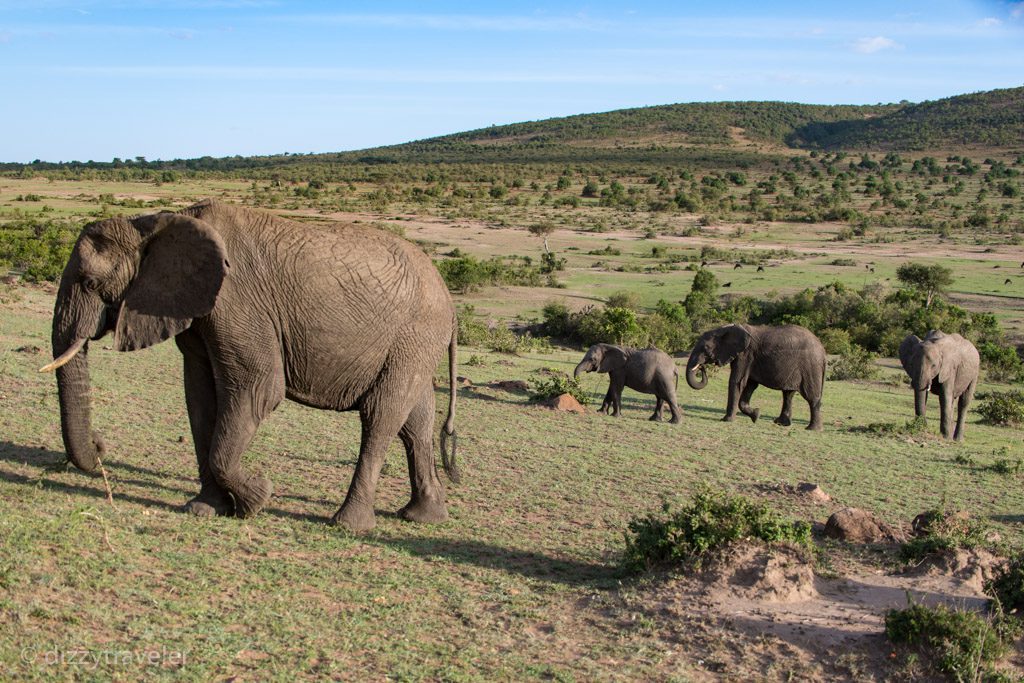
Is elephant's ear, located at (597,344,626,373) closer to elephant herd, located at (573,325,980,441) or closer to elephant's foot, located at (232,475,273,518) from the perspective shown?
elephant herd, located at (573,325,980,441)

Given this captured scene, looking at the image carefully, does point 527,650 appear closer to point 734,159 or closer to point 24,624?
point 24,624

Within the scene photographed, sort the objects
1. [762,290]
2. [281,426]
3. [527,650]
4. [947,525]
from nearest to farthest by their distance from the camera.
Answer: [527,650]
[947,525]
[281,426]
[762,290]

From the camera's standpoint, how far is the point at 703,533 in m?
7.49

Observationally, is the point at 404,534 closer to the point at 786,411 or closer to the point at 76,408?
the point at 76,408

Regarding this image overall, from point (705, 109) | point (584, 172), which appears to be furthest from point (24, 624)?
point (705, 109)

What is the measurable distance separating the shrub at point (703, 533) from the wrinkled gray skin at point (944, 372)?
34.1 ft

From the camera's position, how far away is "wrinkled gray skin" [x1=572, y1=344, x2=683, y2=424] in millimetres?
16156

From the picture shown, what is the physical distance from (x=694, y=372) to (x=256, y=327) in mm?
12020

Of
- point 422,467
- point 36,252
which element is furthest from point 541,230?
point 422,467

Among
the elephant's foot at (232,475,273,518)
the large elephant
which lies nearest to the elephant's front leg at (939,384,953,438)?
the large elephant

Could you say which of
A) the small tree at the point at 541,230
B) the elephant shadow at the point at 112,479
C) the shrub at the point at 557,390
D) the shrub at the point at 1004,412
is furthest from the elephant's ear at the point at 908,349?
the small tree at the point at 541,230

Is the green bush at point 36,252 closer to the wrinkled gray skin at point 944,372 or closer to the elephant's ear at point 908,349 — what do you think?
the elephant's ear at point 908,349

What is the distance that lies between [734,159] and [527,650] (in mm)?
117897

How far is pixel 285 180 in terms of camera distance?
9725cm
